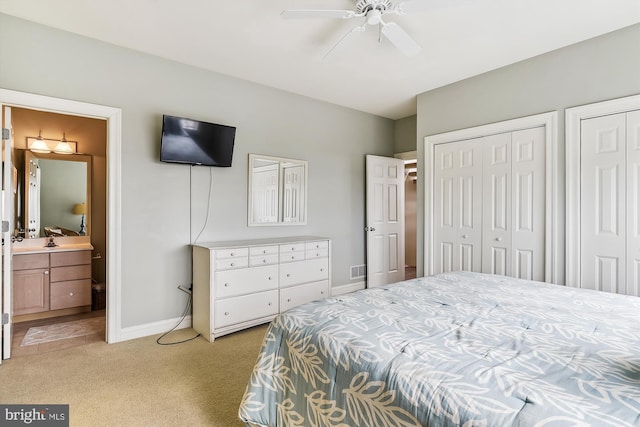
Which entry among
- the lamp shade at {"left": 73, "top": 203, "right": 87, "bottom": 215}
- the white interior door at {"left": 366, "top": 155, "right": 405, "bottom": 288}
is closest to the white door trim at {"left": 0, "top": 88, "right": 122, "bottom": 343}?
the lamp shade at {"left": 73, "top": 203, "right": 87, "bottom": 215}

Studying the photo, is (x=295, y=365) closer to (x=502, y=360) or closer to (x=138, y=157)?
(x=502, y=360)

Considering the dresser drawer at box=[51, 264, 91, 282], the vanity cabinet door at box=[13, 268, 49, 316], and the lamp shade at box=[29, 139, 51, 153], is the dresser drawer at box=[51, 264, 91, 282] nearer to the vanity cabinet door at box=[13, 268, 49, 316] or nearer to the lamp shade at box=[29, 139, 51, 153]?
the vanity cabinet door at box=[13, 268, 49, 316]

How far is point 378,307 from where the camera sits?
172 centimetres

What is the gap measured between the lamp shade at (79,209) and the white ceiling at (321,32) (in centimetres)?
218

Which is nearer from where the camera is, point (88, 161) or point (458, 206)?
point (458, 206)

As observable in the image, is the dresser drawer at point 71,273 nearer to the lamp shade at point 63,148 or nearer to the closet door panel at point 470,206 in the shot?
the lamp shade at point 63,148

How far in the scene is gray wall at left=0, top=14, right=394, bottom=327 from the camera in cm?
268

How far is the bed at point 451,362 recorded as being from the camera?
3.01 feet

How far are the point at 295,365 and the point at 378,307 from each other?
520 millimetres

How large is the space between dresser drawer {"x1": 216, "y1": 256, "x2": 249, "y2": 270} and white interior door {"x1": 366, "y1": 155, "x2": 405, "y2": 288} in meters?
2.12

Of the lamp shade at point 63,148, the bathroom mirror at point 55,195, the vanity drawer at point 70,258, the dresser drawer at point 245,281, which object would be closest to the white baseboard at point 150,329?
the dresser drawer at point 245,281

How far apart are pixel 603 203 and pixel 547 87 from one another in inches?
45.9

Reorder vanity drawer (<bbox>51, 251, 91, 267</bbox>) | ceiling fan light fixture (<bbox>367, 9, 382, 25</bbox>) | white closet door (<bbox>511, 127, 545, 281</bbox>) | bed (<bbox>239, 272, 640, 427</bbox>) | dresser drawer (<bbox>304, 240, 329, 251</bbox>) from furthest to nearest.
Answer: dresser drawer (<bbox>304, 240, 329, 251</bbox>)
vanity drawer (<bbox>51, 251, 91, 267</bbox>)
white closet door (<bbox>511, 127, 545, 281</bbox>)
ceiling fan light fixture (<bbox>367, 9, 382, 25</bbox>)
bed (<bbox>239, 272, 640, 427</bbox>)

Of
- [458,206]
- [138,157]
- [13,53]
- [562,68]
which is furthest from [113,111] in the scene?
[562,68]
